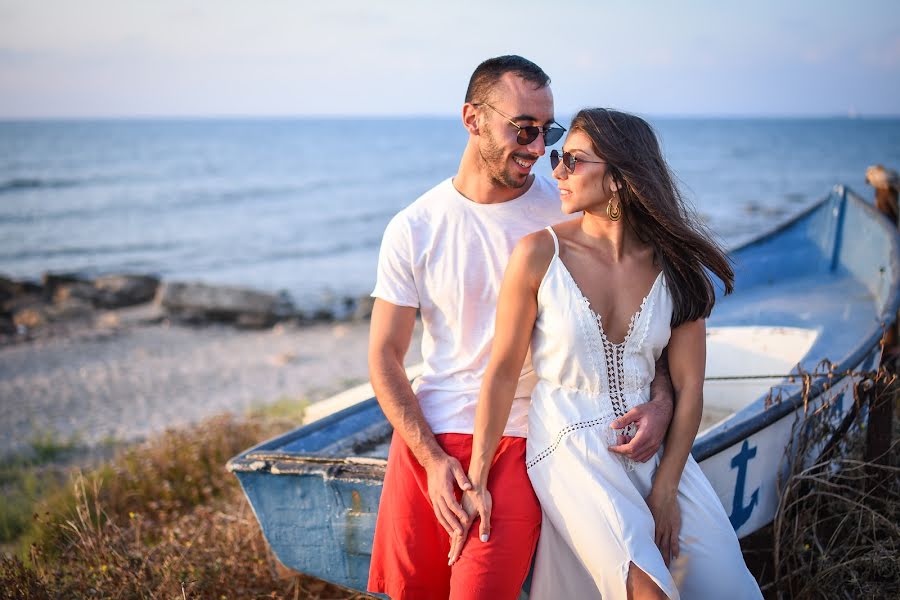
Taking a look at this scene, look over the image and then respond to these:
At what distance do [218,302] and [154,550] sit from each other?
10.1 m

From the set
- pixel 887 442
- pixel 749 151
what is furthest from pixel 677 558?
pixel 749 151

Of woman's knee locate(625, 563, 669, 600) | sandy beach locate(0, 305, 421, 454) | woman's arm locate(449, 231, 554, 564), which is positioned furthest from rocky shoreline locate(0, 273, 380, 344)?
woman's knee locate(625, 563, 669, 600)

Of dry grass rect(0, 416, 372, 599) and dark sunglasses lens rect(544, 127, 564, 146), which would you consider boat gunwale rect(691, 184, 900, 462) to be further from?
dry grass rect(0, 416, 372, 599)

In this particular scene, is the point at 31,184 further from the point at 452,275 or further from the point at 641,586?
the point at 641,586

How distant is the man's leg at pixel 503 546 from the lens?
2.33 metres

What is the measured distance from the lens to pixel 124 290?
1538 centimetres

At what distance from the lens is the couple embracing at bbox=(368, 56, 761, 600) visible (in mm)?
2354

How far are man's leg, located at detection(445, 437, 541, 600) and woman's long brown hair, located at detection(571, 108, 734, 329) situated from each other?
713 millimetres

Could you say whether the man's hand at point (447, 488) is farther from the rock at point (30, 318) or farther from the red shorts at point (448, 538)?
the rock at point (30, 318)

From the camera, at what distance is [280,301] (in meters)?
14.1

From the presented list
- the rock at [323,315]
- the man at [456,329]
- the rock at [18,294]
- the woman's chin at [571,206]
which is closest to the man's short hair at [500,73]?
the man at [456,329]

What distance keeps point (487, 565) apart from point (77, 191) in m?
34.4

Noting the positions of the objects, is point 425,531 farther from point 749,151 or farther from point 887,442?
point 749,151

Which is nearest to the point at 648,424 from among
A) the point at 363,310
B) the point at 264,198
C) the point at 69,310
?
the point at 363,310
